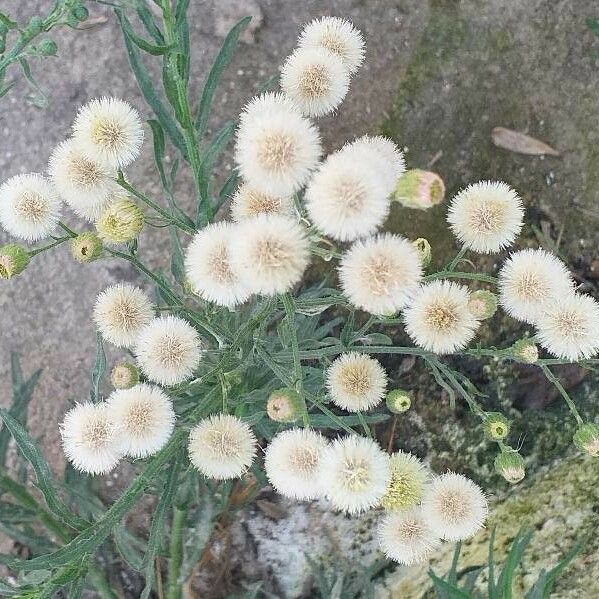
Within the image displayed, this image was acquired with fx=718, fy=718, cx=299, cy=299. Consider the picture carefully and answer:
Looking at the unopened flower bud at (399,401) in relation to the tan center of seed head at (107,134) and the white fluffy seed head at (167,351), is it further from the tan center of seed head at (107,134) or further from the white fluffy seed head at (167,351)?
the tan center of seed head at (107,134)

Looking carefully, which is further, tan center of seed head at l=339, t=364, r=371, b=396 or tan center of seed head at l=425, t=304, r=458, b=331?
tan center of seed head at l=339, t=364, r=371, b=396

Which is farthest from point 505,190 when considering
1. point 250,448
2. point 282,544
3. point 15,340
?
point 15,340

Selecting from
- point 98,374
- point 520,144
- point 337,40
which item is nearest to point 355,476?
point 98,374

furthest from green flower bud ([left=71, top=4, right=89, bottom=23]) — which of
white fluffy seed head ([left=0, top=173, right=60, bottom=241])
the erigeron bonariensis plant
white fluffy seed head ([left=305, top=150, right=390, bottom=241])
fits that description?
white fluffy seed head ([left=305, top=150, right=390, bottom=241])

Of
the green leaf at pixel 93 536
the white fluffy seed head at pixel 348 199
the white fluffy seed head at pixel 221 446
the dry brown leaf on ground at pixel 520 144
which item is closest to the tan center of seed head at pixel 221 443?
the white fluffy seed head at pixel 221 446

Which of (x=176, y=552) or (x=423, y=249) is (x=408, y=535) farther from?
(x=176, y=552)

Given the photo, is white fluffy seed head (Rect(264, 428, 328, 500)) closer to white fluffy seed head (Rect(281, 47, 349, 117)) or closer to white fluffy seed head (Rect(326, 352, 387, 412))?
white fluffy seed head (Rect(326, 352, 387, 412))

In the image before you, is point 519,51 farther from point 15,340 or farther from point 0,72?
point 15,340
